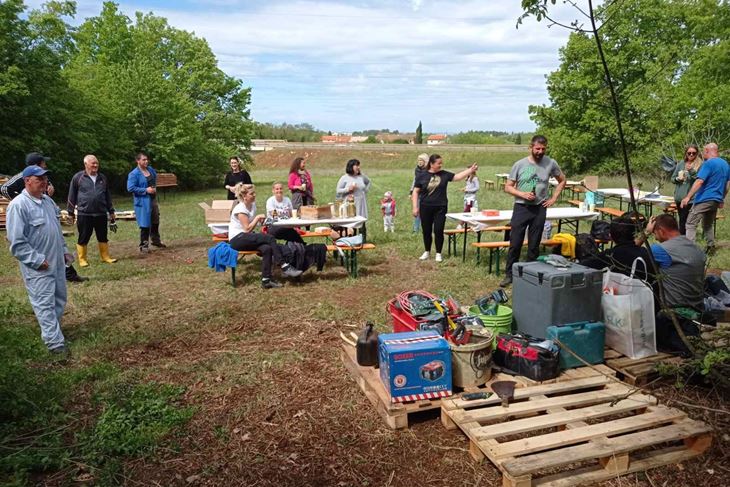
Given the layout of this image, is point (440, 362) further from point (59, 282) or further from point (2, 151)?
point (2, 151)

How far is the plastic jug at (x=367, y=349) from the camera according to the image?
13.8 ft

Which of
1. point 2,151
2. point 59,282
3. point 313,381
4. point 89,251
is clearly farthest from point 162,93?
point 313,381

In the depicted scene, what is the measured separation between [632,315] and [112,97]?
2451 cm

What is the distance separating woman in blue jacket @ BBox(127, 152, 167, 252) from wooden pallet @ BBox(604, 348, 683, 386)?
319 inches

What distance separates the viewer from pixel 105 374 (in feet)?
14.9

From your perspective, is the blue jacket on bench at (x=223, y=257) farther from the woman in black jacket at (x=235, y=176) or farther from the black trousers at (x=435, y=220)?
the woman in black jacket at (x=235, y=176)

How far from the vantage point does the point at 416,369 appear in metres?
3.67

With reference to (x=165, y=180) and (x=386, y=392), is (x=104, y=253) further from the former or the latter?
(x=165, y=180)

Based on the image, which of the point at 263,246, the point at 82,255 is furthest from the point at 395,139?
the point at 263,246

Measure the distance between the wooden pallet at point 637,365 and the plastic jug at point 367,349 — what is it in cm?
193

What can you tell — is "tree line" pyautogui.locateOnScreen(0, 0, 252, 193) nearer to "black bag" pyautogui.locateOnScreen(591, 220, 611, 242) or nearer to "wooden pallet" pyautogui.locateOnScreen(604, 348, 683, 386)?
"black bag" pyautogui.locateOnScreen(591, 220, 611, 242)

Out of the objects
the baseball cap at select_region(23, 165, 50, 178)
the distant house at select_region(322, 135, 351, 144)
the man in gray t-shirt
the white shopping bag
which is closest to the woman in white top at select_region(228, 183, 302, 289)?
the baseball cap at select_region(23, 165, 50, 178)

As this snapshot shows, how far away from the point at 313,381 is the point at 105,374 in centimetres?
182

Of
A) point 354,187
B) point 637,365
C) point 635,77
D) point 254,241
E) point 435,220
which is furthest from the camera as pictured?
point 635,77
